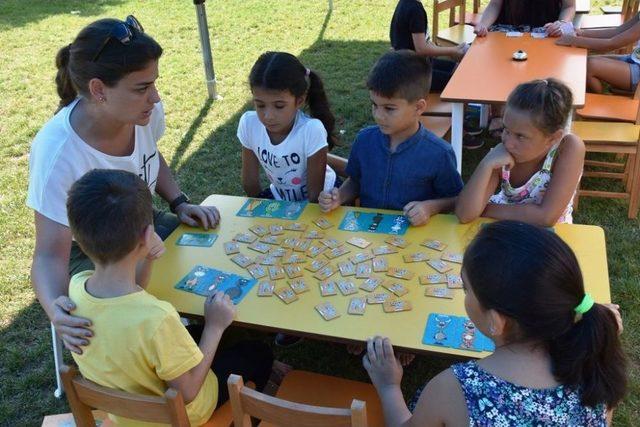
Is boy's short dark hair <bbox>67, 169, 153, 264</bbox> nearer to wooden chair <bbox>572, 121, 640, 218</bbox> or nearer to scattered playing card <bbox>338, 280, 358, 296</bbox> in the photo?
scattered playing card <bbox>338, 280, 358, 296</bbox>

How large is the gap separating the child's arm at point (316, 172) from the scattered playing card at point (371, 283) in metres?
1.12

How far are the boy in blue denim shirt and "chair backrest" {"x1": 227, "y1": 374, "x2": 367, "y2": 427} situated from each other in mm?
1251

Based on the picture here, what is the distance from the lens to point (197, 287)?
238 cm

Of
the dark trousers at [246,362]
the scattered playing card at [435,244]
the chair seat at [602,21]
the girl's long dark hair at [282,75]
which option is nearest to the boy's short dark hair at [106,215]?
the dark trousers at [246,362]

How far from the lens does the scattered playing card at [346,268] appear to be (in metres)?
2.37

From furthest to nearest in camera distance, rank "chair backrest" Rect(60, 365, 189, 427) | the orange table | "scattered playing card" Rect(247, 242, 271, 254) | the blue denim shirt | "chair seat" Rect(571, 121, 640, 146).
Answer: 1. "chair seat" Rect(571, 121, 640, 146)
2. the orange table
3. the blue denim shirt
4. "scattered playing card" Rect(247, 242, 271, 254)
5. "chair backrest" Rect(60, 365, 189, 427)

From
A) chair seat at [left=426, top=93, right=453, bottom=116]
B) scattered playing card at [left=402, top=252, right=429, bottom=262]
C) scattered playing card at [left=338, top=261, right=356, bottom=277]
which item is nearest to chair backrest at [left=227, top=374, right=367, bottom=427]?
scattered playing card at [left=338, top=261, right=356, bottom=277]

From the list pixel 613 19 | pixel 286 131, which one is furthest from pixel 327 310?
pixel 613 19

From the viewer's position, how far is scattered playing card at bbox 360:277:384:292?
2268mm

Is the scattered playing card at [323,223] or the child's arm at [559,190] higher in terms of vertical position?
the child's arm at [559,190]

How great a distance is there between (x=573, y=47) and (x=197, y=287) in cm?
391

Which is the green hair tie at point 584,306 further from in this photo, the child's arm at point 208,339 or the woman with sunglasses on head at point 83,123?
the woman with sunglasses on head at point 83,123

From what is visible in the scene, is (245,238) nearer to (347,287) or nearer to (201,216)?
(201,216)

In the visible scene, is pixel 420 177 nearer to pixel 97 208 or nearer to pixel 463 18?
pixel 97 208
